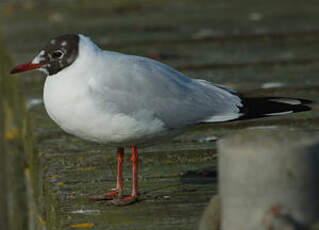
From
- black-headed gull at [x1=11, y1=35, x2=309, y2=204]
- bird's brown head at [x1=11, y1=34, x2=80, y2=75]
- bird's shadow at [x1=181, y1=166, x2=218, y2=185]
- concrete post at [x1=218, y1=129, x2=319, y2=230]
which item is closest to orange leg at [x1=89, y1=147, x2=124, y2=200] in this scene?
black-headed gull at [x1=11, y1=35, x2=309, y2=204]

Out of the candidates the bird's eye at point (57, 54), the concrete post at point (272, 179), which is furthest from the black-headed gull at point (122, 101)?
the concrete post at point (272, 179)

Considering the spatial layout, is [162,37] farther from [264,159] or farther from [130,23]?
[264,159]

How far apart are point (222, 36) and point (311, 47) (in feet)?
2.70

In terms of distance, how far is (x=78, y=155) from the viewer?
3797 millimetres

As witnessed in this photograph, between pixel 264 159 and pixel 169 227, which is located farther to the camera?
pixel 169 227

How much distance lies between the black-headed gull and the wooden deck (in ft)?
0.65

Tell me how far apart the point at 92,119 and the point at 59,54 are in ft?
1.27

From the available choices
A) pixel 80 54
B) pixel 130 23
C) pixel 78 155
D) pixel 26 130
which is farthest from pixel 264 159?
pixel 130 23

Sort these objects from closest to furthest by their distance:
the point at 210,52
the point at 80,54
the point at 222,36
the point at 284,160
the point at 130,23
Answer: the point at 284,160 < the point at 80,54 < the point at 210,52 < the point at 222,36 < the point at 130,23

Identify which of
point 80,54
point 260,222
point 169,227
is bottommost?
point 169,227

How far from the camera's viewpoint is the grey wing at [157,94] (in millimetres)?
3199

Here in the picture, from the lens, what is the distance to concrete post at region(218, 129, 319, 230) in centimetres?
182

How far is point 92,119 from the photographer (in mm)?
3104

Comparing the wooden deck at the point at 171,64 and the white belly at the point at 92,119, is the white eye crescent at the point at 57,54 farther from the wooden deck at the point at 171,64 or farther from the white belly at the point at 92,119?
the wooden deck at the point at 171,64
